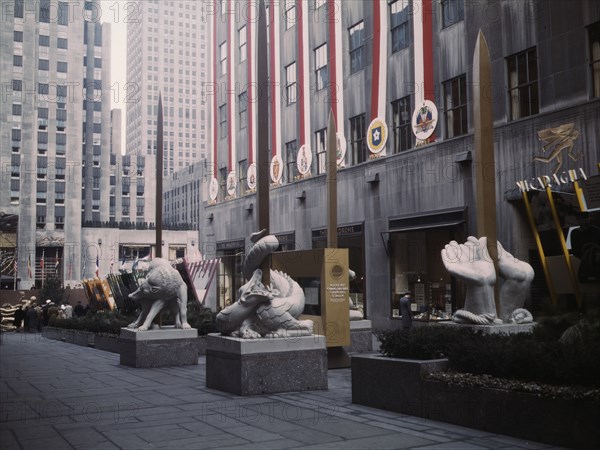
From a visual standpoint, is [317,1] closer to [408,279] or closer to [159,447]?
[408,279]

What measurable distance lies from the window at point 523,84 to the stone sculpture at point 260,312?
12.8 metres

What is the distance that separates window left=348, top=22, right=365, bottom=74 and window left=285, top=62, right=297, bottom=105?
5.37m

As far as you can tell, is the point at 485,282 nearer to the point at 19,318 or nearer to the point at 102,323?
the point at 102,323

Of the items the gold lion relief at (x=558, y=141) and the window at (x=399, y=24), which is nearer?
the gold lion relief at (x=558, y=141)

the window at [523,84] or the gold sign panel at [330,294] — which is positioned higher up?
the window at [523,84]

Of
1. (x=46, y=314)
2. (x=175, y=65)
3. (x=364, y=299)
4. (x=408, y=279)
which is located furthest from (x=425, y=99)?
(x=175, y=65)

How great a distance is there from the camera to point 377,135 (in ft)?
92.3

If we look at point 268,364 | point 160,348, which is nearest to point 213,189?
point 160,348

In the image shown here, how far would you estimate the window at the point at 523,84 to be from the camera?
21266mm

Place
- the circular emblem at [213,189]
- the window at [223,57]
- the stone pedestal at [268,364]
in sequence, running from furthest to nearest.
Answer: the circular emblem at [213,189], the window at [223,57], the stone pedestal at [268,364]

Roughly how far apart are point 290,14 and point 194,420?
30.1 metres

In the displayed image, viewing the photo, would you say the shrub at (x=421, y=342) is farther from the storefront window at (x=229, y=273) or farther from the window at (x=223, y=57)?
the window at (x=223, y=57)

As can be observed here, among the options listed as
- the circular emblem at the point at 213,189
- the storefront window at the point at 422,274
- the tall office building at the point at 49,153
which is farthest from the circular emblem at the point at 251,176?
the tall office building at the point at 49,153

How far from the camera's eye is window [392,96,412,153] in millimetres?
26750
